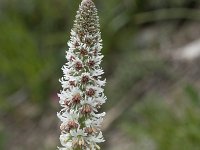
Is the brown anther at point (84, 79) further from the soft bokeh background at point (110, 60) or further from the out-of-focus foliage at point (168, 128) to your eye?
the soft bokeh background at point (110, 60)

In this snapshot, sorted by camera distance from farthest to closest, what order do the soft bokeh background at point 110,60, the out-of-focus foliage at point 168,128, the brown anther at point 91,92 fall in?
the soft bokeh background at point 110,60 < the out-of-focus foliage at point 168,128 < the brown anther at point 91,92

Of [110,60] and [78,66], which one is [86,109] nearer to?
[78,66]

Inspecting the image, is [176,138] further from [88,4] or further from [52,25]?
[52,25]

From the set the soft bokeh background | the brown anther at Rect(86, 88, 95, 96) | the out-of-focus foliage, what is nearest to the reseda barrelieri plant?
the brown anther at Rect(86, 88, 95, 96)

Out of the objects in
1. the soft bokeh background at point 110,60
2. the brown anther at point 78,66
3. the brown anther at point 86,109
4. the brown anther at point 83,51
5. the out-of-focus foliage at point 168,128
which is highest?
the soft bokeh background at point 110,60

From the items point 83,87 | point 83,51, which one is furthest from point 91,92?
point 83,51

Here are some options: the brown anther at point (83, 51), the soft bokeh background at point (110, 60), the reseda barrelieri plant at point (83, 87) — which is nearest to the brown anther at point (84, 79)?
the reseda barrelieri plant at point (83, 87)

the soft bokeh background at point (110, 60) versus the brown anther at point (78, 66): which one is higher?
the soft bokeh background at point (110, 60)
